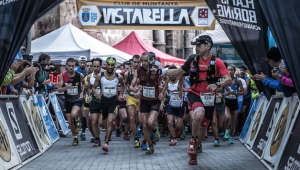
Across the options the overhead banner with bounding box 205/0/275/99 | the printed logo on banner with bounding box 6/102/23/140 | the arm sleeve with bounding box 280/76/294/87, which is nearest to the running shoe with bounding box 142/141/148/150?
the overhead banner with bounding box 205/0/275/99

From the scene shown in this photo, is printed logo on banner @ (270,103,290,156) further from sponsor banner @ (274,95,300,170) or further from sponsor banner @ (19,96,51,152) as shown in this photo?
sponsor banner @ (19,96,51,152)

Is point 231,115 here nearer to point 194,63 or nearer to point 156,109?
point 156,109

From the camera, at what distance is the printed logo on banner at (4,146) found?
8.57 metres

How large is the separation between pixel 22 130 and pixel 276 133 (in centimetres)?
446

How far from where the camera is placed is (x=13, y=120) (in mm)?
9977

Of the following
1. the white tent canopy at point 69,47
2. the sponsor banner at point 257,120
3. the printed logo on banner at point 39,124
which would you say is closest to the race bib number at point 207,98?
the sponsor banner at point 257,120

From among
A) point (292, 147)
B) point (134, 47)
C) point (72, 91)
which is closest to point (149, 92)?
point (72, 91)

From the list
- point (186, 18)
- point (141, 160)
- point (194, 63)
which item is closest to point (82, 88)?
point (186, 18)

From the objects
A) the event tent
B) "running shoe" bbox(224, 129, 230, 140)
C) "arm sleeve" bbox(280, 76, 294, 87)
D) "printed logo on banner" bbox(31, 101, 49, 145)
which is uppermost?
the event tent

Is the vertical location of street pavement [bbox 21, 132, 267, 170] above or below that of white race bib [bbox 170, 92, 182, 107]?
below

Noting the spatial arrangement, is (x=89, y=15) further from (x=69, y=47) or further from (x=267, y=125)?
(x=267, y=125)

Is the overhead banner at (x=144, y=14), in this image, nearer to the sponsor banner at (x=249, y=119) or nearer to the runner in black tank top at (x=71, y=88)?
the runner in black tank top at (x=71, y=88)

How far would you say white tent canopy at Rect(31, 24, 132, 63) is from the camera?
21.5 meters

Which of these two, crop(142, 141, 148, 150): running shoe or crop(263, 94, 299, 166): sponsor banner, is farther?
crop(142, 141, 148, 150): running shoe
